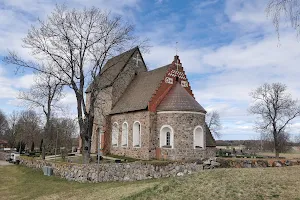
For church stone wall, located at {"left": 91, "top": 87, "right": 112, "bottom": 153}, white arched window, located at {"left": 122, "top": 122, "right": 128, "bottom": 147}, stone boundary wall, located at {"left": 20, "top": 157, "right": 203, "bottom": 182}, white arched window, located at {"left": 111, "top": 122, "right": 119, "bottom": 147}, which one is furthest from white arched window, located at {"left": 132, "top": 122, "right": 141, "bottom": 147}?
stone boundary wall, located at {"left": 20, "top": 157, "right": 203, "bottom": 182}

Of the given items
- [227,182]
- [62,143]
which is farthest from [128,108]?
[62,143]

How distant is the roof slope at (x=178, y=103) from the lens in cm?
2216

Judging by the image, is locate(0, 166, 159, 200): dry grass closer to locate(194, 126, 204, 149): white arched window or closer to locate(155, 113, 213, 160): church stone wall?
locate(155, 113, 213, 160): church stone wall

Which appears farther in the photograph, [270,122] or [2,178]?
[270,122]

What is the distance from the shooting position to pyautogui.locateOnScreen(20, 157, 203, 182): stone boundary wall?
56.4 feet

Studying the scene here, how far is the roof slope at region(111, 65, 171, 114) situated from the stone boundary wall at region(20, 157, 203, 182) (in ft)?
21.9

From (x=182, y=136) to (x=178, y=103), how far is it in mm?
2832

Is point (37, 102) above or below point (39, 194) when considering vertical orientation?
above

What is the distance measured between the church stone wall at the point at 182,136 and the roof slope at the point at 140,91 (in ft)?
9.20

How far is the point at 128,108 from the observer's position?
25.1m

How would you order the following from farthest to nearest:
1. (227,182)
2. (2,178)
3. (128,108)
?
(128,108)
(2,178)
(227,182)

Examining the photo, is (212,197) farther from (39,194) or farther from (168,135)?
(168,135)

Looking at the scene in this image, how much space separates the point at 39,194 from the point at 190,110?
13.0 metres

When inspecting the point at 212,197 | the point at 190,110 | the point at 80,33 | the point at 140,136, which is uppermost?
the point at 80,33
